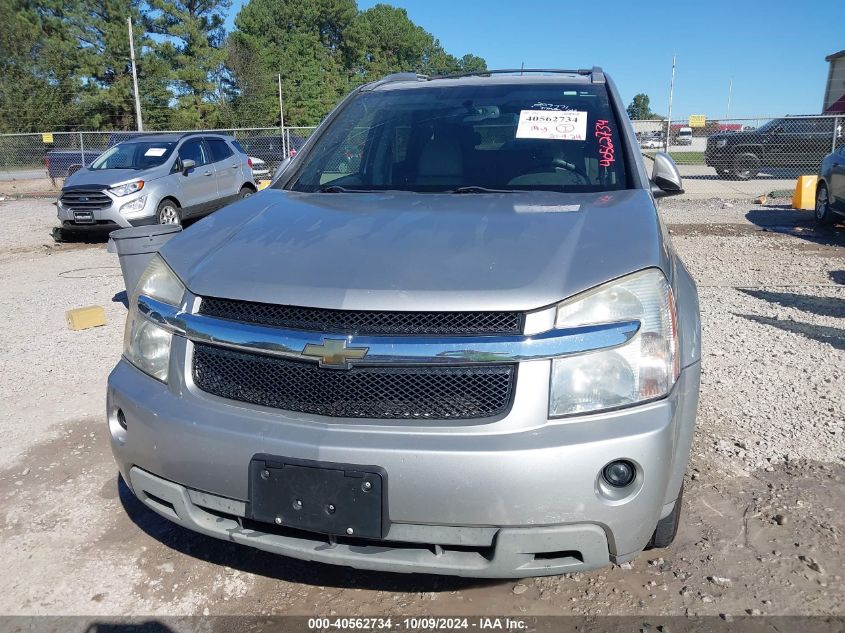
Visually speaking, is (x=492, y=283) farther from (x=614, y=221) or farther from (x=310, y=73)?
(x=310, y=73)

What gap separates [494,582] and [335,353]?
3.74ft

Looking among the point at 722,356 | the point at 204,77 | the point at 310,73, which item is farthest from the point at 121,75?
the point at 722,356

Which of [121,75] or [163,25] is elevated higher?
[163,25]

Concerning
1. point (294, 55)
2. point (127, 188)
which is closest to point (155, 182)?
point (127, 188)

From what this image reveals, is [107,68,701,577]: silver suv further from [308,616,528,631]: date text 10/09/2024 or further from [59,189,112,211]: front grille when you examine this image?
[59,189,112,211]: front grille

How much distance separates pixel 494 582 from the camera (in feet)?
8.07

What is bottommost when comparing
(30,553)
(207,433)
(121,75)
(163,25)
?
(30,553)

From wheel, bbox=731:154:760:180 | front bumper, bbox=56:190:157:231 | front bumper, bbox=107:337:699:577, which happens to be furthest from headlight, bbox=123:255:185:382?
wheel, bbox=731:154:760:180

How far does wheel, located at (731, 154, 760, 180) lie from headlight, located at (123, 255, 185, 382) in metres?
20.1

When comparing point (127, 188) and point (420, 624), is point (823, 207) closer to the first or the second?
point (420, 624)

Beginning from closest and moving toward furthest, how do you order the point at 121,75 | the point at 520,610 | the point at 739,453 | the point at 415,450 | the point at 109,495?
1. the point at 415,450
2. the point at 520,610
3. the point at 109,495
4. the point at 739,453
5. the point at 121,75

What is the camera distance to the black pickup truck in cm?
1878

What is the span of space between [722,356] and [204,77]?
170 ft

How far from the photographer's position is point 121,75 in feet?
155
